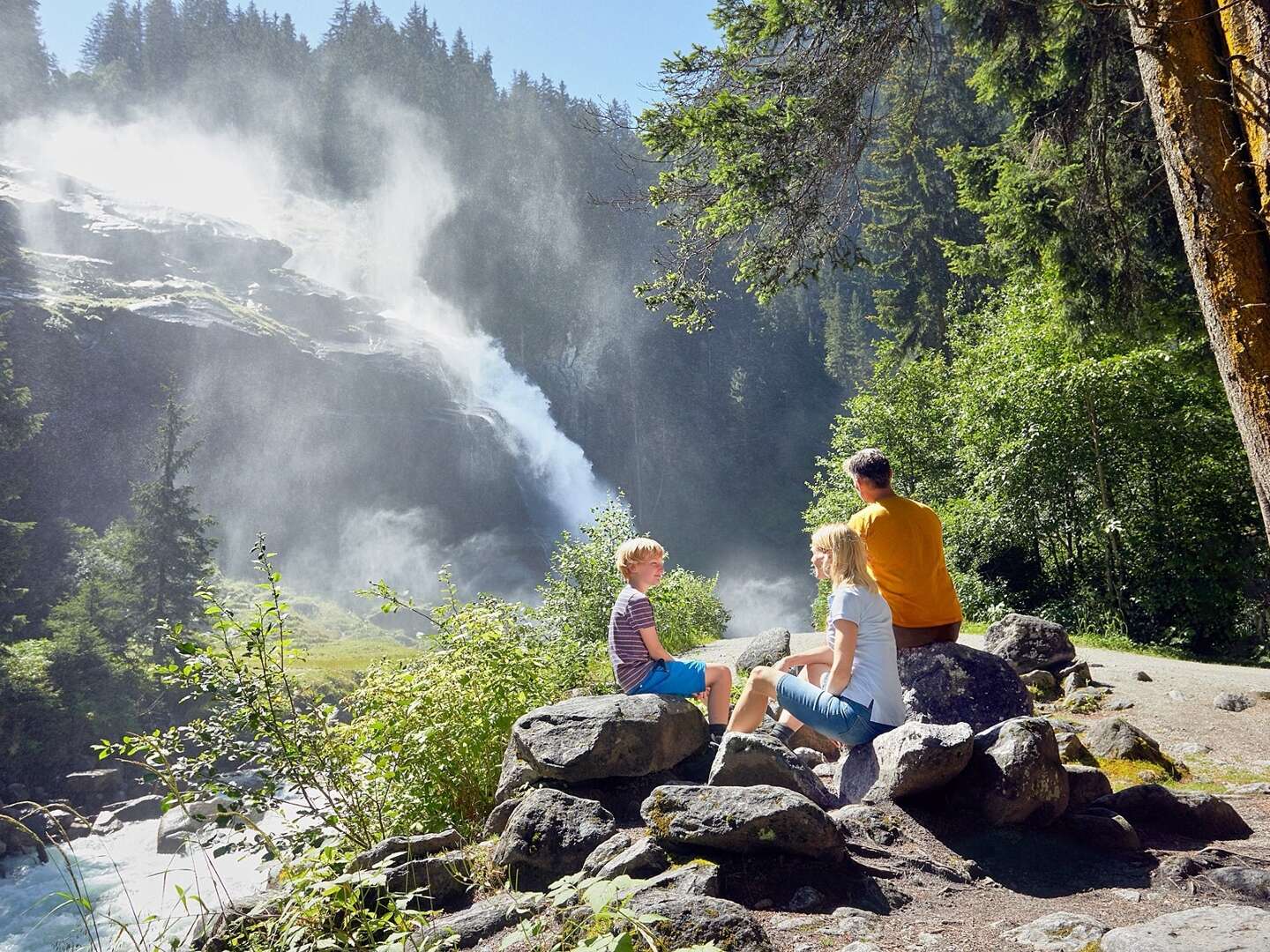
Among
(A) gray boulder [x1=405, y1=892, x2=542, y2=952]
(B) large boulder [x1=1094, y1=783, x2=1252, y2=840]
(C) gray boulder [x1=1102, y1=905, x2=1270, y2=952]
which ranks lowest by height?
(B) large boulder [x1=1094, y1=783, x2=1252, y2=840]

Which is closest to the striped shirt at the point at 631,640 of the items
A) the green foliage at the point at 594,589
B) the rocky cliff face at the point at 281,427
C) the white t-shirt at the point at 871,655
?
the white t-shirt at the point at 871,655

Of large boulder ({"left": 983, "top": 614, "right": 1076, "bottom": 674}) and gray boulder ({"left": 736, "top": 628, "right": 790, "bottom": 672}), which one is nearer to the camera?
large boulder ({"left": 983, "top": 614, "right": 1076, "bottom": 674})

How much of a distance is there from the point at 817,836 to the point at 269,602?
2371 mm

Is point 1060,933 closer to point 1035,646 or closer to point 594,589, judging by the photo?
point 1035,646

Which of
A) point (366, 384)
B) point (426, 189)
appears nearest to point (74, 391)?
point (366, 384)

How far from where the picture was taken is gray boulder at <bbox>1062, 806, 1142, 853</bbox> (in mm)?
3793

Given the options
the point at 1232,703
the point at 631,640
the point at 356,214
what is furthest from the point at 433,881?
the point at 356,214

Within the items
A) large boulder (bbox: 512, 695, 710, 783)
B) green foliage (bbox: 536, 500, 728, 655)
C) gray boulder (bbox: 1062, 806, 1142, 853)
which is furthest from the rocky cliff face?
gray boulder (bbox: 1062, 806, 1142, 853)

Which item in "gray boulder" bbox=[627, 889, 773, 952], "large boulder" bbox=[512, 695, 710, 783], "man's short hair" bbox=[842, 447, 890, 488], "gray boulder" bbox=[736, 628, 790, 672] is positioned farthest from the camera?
"gray boulder" bbox=[736, 628, 790, 672]

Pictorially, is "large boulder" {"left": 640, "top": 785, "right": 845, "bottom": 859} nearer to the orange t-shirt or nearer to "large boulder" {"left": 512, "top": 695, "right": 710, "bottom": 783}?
"large boulder" {"left": 512, "top": 695, "right": 710, "bottom": 783}

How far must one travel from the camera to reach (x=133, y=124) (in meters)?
88.9

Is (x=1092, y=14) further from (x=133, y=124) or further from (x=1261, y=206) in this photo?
(x=133, y=124)

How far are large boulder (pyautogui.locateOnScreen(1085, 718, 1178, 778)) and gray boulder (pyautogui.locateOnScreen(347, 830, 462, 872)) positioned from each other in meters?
4.42

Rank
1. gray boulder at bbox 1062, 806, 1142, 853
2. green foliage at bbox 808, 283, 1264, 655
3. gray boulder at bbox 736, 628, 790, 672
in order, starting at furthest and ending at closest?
green foliage at bbox 808, 283, 1264, 655
gray boulder at bbox 736, 628, 790, 672
gray boulder at bbox 1062, 806, 1142, 853
